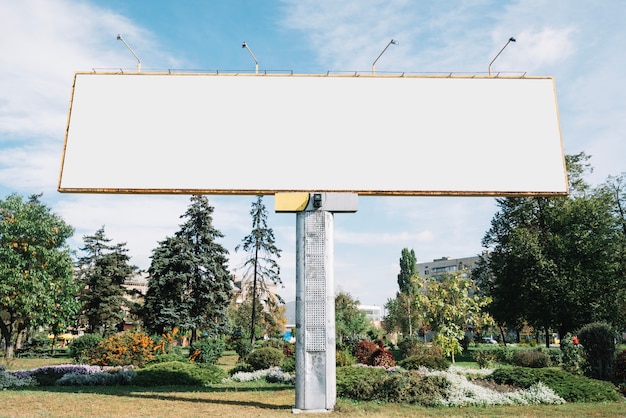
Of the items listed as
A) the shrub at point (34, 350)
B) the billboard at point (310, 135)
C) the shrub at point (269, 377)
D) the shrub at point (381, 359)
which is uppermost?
the billboard at point (310, 135)

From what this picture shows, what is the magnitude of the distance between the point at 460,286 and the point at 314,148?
17.8 m

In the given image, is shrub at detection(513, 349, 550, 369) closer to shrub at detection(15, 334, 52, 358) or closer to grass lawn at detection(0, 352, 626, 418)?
grass lawn at detection(0, 352, 626, 418)

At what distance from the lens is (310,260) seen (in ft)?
42.1

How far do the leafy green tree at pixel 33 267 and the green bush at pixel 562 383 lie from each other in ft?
95.6

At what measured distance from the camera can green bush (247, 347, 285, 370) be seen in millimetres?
22844

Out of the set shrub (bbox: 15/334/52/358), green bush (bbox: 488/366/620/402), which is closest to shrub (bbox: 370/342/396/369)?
green bush (bbox: 488/366/620/402)

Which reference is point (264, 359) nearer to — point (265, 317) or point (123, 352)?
point (123, 352)

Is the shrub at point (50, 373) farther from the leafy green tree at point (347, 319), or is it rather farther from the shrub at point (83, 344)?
the leafy green tree at point (347, 319)

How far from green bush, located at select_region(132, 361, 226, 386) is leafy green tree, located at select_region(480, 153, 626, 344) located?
79.0 feet

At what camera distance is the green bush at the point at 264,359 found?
22.8 m

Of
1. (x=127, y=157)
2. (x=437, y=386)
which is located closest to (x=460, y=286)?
(x=437, y=386)

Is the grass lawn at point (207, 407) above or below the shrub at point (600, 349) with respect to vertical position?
below

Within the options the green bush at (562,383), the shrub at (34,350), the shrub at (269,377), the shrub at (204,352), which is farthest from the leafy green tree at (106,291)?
the green bush at (562,383)

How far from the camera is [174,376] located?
18016 mm
